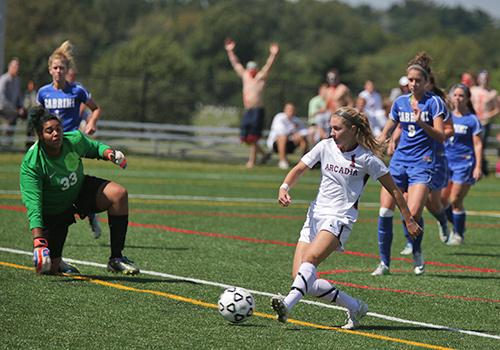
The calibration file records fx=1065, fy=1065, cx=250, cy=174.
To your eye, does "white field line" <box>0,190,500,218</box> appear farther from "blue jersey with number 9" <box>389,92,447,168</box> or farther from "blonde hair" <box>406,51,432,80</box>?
"blonde hair" <box>406,51,432,80</box>

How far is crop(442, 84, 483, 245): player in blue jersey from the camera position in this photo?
1332cm

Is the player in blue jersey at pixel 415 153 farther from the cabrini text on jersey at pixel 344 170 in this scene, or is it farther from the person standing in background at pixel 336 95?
the person standing in background at pixel 336 95

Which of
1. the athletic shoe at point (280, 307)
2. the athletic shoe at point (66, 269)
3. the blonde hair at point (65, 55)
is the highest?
the blonde hair at point (65, 55)

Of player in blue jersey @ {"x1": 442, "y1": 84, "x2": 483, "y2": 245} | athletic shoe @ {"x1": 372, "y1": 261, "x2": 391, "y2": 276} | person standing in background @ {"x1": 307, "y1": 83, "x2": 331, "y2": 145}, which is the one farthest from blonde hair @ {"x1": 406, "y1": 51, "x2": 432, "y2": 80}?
person standing in background @ {"x1": 307, "y1": 83, "x2": 331, "y2": 145}

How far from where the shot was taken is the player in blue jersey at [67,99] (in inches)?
470

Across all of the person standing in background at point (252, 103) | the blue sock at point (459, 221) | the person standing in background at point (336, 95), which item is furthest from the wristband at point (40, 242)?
the person standing in background at point (252, 103)

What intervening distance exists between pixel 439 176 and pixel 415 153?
0.55 m

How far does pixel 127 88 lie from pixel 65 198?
2499 cm

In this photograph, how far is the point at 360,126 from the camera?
8.01 m

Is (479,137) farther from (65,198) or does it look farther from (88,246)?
(65,198)

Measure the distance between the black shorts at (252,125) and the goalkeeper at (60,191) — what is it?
15190 mm

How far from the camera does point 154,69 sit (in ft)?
225

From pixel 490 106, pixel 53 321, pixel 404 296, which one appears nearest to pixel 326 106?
pixel 490 106

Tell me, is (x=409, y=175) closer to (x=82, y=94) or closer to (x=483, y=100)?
(x=82, y=94)
